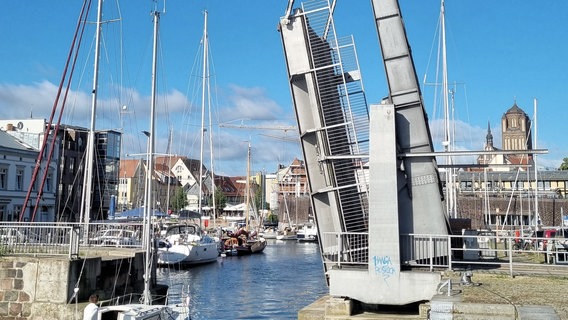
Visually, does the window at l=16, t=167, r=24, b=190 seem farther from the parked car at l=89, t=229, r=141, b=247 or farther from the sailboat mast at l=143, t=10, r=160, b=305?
the sailboat mast at l=143, t=10, r=160, b=305

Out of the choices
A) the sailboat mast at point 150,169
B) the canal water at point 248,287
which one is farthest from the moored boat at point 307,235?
the sailboat mast at point 150,169

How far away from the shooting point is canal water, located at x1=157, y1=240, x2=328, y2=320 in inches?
1033

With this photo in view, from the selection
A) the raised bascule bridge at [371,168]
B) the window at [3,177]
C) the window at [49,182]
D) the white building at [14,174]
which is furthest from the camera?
the window at [49,182]

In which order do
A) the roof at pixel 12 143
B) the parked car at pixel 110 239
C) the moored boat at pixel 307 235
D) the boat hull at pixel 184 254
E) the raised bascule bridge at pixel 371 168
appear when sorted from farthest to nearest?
the moored boat at pixel 307 235 → the roof at pixel 12 143 → the boat hull at pixel 184 254 → the parked car at pixel 110 239 → the raised bascule bridge at pixel 371 168

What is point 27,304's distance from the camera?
56.5 feet

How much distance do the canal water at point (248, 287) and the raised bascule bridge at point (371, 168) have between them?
6566 mm

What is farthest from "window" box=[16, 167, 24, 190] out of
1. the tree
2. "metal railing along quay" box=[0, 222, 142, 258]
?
the tree

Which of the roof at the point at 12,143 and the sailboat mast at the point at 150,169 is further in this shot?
the roof at the point at 12,143

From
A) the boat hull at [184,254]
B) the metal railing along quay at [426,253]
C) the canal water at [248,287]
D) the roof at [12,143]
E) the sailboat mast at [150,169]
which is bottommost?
the canal water at [248,287]

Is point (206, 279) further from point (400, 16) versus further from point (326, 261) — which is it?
point (400, 16)

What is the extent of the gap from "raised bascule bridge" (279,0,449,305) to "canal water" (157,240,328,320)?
6.57 m

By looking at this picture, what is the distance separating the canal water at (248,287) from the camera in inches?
1033

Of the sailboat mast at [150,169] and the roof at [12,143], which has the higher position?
the roof at [12,143]

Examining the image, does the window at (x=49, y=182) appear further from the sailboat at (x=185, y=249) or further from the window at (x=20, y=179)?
the sailboat at (x=185, y=249)
